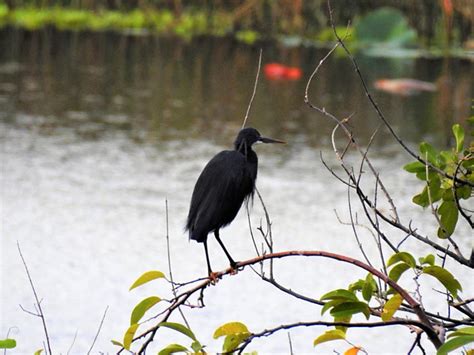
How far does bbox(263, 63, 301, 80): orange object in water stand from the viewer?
50.3ft

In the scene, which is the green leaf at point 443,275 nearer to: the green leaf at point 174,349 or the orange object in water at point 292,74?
the green leaf at point 174,349

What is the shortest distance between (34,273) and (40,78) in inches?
297

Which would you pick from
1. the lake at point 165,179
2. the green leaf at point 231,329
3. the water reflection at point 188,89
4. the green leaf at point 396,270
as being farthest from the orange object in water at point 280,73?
the green leaf at point 231,329

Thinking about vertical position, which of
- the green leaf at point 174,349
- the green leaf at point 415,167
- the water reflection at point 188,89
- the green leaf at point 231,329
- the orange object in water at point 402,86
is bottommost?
the water reflection at point 188,89

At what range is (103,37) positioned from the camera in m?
18.7

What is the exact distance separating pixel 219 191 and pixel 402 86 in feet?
36.5

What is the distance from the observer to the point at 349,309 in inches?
105

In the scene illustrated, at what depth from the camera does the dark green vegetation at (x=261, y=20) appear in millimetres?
18375

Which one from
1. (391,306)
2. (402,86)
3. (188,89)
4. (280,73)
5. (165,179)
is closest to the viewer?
(391,306)

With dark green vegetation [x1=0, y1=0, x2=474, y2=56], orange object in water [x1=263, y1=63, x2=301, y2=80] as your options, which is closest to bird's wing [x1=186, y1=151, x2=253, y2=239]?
orange object in water [x1=263, y1=63, x2=301, y2=80]

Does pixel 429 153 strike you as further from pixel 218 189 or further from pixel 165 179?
pixel 165 179

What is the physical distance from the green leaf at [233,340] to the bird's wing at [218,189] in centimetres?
91

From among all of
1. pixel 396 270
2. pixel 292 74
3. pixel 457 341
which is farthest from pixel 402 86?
pixel 457 341

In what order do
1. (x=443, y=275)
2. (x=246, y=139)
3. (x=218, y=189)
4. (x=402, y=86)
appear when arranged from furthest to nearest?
(x=402, y=86) → (x=246, y=139) → (x=218, y=189) → (x=443, y=275)
